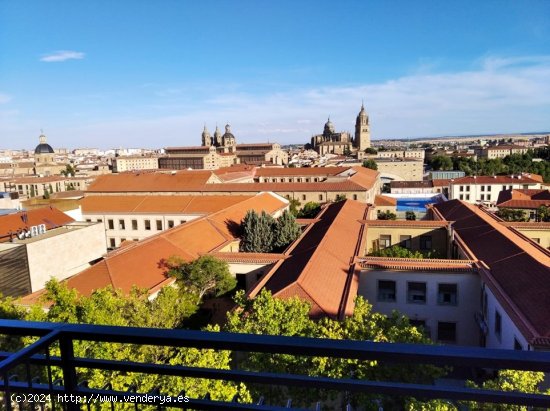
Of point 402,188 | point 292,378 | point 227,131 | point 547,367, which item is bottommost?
point 402,188

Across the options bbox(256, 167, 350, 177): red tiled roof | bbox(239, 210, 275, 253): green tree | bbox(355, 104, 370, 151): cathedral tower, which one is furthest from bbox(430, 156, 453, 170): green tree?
bbox(239, 210, 275, 253): green tree

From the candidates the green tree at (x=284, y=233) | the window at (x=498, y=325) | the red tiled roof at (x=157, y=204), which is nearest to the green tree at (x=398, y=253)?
the green tree at (x=284, y=233)

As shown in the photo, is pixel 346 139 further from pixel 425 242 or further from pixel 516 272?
pixel 516 272

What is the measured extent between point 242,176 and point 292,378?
194ft

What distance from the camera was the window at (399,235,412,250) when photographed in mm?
24922

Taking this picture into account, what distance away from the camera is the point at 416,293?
58.2 ft

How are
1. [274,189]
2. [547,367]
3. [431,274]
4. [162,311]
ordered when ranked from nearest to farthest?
1. [547,367]
2. [162,311]
3. [431,274]
4. [274,189]

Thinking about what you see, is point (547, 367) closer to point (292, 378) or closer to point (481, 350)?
point (481, 350)

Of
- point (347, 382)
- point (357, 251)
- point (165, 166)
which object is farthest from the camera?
point (165, 166)

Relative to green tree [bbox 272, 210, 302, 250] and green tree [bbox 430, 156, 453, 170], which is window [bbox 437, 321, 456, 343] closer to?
green tree [bbox 272, 210, 302, 250]

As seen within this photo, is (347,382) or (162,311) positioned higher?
(347,382)

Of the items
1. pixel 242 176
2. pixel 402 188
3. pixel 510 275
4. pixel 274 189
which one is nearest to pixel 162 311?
pixel 510 275

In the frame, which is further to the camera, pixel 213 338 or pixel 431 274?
pixel 431 274

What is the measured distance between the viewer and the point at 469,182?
5359 centimetres
